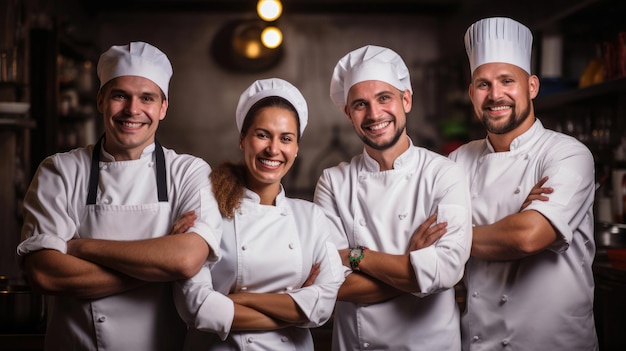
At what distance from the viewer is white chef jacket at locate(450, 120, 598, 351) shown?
2.30 metres

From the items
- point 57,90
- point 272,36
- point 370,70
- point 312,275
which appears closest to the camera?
point 312,275

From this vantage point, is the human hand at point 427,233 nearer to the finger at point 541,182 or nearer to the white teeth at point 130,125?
the finger at point 541,182

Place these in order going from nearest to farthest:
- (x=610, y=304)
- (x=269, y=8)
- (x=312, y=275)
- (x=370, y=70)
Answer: (x=312, y=275) < (x=370, y=70) < (x=610, y=304) < (x=269, y=8)

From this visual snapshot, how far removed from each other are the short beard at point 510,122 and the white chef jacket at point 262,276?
741 mm

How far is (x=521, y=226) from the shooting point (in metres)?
2.18

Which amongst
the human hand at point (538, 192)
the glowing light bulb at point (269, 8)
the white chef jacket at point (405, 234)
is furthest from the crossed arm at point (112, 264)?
the glowing light bulb at point (269, 8)

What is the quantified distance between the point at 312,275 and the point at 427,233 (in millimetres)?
400

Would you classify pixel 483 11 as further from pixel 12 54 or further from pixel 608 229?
pixel 12 54

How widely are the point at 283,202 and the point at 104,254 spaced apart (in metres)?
0.57

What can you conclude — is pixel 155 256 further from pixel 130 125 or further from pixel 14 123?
pixel 14 123

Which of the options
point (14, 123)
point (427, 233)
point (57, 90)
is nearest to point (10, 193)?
point (14, 123)

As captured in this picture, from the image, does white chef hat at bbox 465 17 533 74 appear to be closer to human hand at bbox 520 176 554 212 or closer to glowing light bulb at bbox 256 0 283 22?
human hand at bbox 520 176 554 212

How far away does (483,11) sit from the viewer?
23.1 feet

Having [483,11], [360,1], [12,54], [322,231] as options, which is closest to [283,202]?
[322,231]
